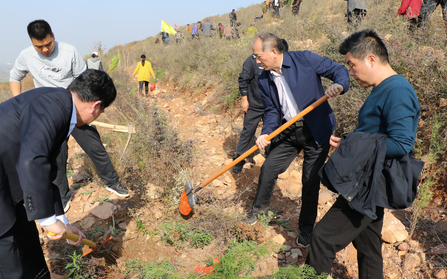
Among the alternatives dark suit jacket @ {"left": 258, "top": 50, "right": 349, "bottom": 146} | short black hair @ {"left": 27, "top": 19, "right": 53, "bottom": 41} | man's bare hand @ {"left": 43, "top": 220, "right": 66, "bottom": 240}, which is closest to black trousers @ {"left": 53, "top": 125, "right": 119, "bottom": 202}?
short black hair @ {"left": 27, "top": 19, "right": 53, "bottom": 41}

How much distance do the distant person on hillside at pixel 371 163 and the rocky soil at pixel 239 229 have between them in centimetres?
85

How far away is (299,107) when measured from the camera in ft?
8.24

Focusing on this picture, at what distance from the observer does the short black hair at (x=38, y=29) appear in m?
2.85

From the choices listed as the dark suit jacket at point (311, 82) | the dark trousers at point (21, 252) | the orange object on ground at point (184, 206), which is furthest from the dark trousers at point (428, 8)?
the dark trousers at point (21, 252)

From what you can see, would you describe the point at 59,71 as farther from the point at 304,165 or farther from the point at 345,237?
the point at 345,237

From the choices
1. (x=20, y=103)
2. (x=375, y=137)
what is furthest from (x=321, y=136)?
(x=20, y=103)

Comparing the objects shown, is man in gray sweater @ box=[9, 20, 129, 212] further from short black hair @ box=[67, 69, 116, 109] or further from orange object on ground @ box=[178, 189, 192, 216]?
short black hair @ box=[67, 69, 116, 109]

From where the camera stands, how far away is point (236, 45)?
8656 millimetres

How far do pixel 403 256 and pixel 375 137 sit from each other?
1726 mm

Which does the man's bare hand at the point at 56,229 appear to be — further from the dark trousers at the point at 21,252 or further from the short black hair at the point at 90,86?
the short black hair at the point at 90,86

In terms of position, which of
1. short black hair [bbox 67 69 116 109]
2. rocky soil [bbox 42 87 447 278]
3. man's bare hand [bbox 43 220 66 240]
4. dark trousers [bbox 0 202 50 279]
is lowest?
rocky soil [bbox 42 87 447 278]

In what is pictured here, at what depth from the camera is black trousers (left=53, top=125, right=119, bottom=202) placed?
3256 millimetres

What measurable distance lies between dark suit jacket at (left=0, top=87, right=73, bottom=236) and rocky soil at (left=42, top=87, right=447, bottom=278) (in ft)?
3.70

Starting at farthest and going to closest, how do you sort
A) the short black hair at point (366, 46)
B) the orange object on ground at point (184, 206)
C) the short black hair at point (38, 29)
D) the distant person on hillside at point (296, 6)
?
the distant person on hillside at point (296, 6) < the orange object on ground at point (184, 206) < the short black hair at point (38, 29) < the short black hair at point (366, 46)
